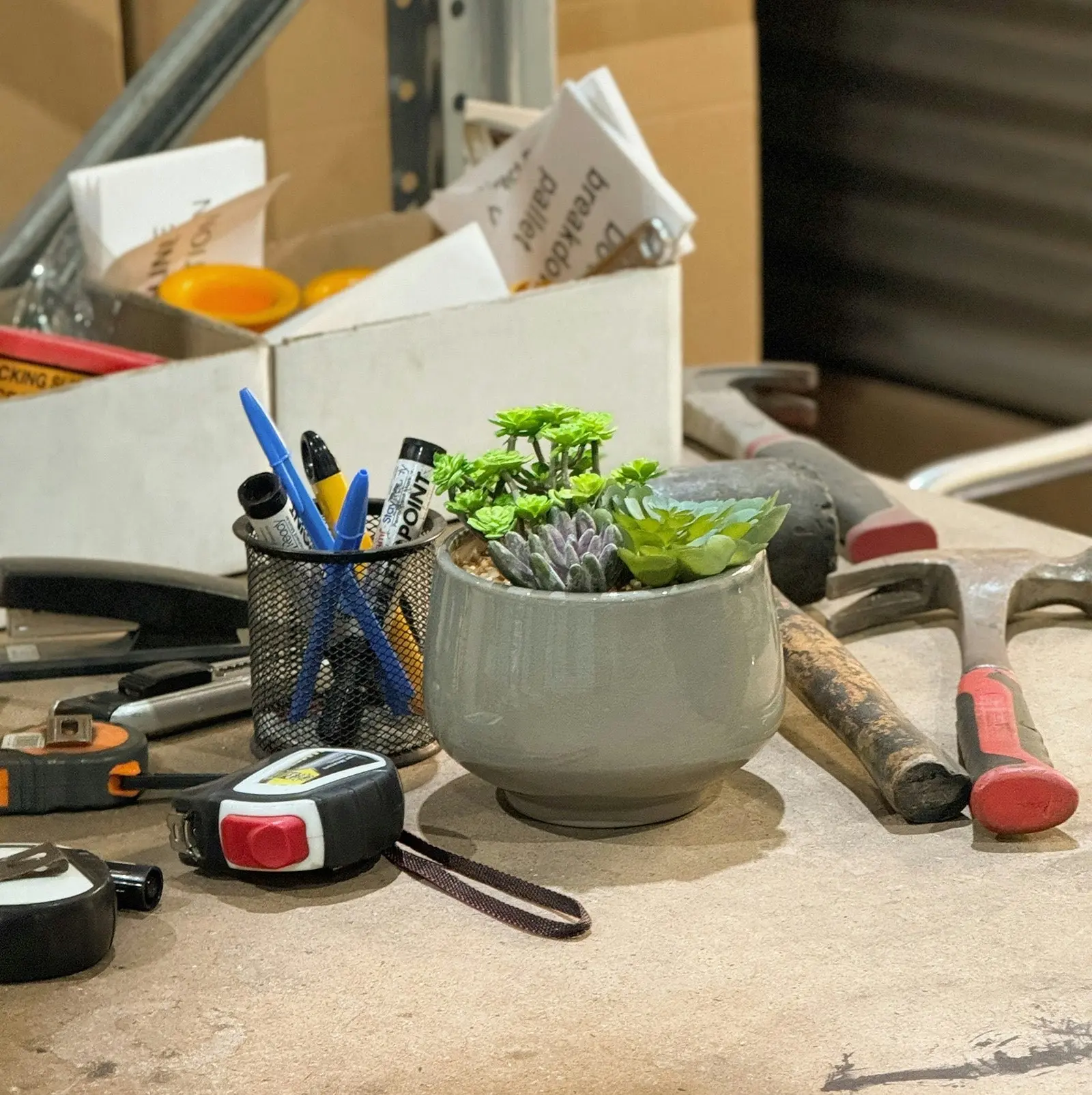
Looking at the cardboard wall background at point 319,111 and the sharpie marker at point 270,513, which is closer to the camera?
the sharpie marker at point 270,513

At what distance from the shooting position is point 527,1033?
1.57 ft

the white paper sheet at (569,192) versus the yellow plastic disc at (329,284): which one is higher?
the white paper sheet at (569,192)

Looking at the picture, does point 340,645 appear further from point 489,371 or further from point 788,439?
point 788,439

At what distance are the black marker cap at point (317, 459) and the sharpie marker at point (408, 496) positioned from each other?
0.03 metres

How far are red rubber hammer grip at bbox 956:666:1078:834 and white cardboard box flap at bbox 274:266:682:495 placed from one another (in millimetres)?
323

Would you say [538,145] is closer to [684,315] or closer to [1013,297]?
[684,315]

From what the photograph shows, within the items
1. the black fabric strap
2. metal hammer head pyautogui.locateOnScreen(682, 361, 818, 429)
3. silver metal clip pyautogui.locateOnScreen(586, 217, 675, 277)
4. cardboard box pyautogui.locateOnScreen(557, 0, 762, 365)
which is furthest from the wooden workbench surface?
cardboard box pyautogui.locateOnScreen(557, 0, 762, 365)

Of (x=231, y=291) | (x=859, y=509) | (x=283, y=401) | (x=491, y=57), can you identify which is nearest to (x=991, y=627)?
(x=859, y=509)

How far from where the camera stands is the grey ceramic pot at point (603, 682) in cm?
54

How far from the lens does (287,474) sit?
2.11ft

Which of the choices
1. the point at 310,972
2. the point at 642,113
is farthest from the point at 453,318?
the point at 642,113

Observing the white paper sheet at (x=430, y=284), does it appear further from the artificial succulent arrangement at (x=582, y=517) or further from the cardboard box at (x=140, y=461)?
the artificial succulent arrangement at (x=582, y=517)

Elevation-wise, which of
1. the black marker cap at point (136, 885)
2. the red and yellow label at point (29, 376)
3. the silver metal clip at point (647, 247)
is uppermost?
the silver metal clip at point (647, 247)

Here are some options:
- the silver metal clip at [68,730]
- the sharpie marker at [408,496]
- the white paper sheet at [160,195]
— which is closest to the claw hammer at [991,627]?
the sharpie marker at [408,496]
